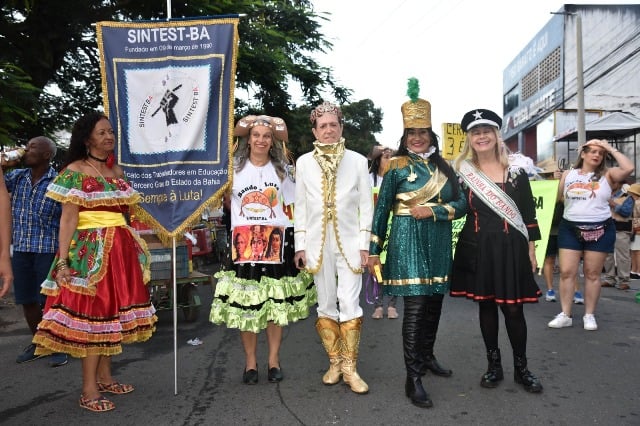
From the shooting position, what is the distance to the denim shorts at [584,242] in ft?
18.3

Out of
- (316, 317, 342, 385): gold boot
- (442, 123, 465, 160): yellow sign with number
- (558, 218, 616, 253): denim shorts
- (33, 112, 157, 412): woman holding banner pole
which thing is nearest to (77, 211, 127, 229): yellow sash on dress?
(33, 112, 157, 412): woman holding banner pole

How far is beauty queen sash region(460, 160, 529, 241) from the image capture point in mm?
3910

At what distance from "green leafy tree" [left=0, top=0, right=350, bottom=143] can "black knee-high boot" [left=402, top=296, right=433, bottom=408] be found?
5.68 m

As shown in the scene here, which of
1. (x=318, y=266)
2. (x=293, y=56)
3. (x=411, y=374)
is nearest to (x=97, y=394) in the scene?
(x=318, y=266)

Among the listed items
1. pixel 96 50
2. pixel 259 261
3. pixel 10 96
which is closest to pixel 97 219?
pixel 259 261

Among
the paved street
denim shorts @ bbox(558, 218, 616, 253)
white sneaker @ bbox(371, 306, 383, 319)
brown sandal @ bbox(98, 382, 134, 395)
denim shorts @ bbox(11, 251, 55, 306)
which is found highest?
denim shorts @ bbox(558, 218, 616, 253)

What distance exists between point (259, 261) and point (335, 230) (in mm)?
619

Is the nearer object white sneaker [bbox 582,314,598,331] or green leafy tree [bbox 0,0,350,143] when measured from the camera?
white sneaker [bbox 582,314,598,331]

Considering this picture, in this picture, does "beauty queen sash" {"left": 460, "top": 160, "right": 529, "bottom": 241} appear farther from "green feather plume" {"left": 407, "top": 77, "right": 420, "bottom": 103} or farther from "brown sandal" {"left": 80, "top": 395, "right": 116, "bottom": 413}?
"brown sandal" {"left": 80, "top": 395, "right": 116, "bottom": 413}

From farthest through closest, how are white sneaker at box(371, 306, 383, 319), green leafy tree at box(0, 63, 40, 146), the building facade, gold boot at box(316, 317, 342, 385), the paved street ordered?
1. the building facade
2. green leafy tree at box(0, 63, 40, 146)
3. white sneaker at box(371, 306, 383, 319)
4. gold boot at box(316, 317, 342, 385)
5. the paved street

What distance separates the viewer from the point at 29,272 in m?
5.29

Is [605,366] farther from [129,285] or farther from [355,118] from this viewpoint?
[355,118]

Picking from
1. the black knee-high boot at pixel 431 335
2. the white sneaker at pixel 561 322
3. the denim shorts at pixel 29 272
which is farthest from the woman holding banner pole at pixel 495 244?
the denim shorts at pixel 29 272

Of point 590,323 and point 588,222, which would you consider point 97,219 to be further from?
point 590,323
